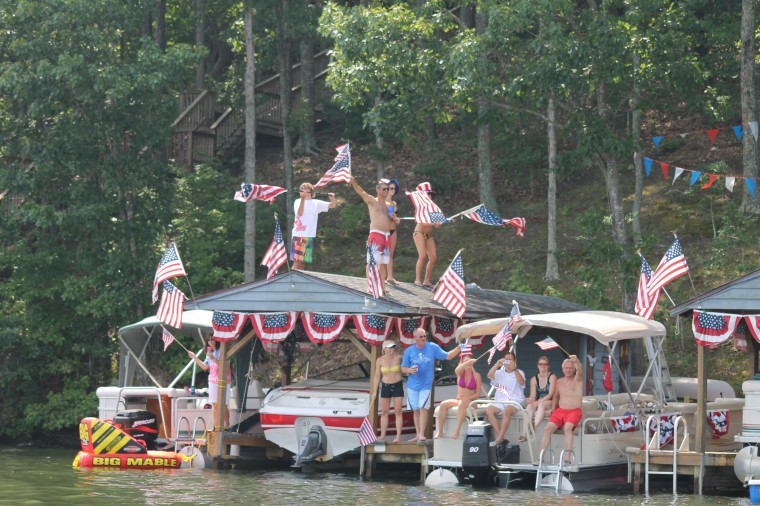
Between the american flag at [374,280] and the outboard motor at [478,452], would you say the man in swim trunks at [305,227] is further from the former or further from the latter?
the outboard motor at [478,452]

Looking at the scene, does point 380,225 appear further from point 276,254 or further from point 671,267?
point 671,267

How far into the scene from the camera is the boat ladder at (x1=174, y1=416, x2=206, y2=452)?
22.6 meters

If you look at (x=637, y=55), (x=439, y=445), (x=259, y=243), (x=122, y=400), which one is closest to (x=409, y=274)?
(x=259, y=243)

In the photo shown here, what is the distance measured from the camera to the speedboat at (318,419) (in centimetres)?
2048

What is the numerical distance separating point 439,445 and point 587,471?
2256 mm

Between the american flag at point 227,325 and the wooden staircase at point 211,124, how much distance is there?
1735 cm

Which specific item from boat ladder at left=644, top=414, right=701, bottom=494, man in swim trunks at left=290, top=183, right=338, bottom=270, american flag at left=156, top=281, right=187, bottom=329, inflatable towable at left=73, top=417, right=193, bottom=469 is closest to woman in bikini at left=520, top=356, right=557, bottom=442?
boat ladder at left=644, top=414, right=701, bottom=494

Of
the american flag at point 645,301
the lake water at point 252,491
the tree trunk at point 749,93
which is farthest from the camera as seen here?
the tree trunk at point 749,93

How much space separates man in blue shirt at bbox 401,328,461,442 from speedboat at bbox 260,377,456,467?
2.84 feet

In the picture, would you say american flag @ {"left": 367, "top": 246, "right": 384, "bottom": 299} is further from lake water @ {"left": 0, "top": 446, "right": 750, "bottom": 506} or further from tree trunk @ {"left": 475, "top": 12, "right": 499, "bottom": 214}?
tree trunk @ {"left": 475, "top": 12, "right": 499, "bottom": 214}

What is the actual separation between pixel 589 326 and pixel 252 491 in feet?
18.6

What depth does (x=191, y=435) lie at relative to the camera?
910 inches

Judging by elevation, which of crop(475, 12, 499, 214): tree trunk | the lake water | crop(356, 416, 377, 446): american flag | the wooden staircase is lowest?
the lake water

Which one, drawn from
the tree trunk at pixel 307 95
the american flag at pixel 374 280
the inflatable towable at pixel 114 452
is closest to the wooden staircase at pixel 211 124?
the tree trunk at pixel 307 95
